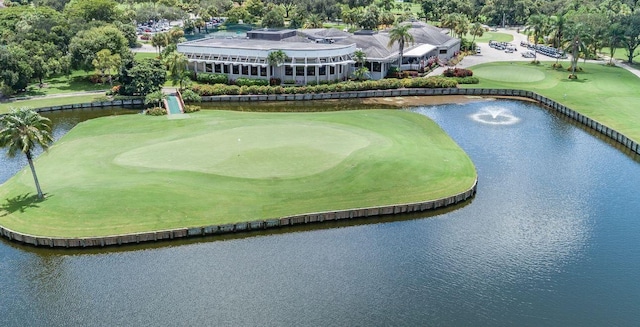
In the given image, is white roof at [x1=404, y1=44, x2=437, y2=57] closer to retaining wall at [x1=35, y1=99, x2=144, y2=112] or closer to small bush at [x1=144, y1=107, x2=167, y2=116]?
small bush at [x1=144, y1=107, x2=167, y2=116]

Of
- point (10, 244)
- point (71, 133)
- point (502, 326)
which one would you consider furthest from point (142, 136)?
point (502, 326)

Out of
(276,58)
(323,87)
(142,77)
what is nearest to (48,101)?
(142,77)

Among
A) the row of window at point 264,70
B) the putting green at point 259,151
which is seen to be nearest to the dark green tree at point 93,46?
the row of window at point 264,70

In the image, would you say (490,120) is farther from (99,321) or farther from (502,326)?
(99,321)

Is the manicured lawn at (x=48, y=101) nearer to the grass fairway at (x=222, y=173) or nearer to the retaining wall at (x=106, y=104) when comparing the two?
the retaining wall at (x=106, y=104)

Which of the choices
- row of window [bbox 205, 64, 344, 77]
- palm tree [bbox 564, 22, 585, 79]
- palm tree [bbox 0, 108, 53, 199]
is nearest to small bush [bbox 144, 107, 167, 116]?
row of window [bbox 205, 64, 344, 77]

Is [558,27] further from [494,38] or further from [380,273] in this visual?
[380,273]
